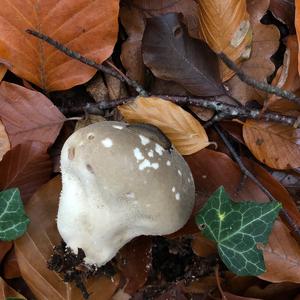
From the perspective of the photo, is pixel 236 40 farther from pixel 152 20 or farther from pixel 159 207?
pixel 159 207

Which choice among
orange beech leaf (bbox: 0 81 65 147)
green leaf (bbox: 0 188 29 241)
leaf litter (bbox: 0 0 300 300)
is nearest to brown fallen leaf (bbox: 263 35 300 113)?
leaf litter (bbox: 0 0 300 300)

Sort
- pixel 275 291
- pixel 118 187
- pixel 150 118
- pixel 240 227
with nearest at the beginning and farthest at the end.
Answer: pixel 118 187 → pixel 240 227 → pixel 150 118 → pixel 275 291

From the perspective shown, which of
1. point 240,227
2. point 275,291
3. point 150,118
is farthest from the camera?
point 275,291

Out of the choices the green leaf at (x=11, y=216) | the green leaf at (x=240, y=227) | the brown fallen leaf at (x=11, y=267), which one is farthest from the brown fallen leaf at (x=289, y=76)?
the brown fallen leaf at (x=11, y=267)

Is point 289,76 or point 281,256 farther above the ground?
point 289,76

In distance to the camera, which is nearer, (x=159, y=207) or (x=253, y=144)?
(x=159, y=207)

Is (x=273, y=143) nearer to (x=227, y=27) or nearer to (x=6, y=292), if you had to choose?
(x=227, y=27)

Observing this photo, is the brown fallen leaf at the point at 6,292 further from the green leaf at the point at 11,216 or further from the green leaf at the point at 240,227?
the green leaf at the point at 240,227

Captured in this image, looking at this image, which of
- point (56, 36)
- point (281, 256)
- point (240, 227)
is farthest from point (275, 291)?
point (56, 36)

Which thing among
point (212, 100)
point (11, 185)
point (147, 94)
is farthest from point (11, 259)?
point (212, 100)
